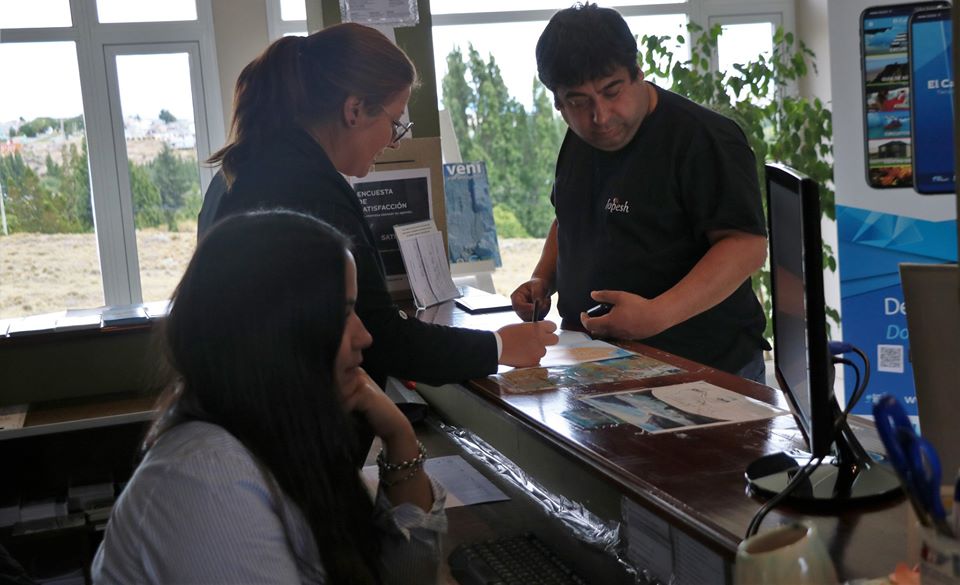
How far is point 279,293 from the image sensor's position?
3.50 ft

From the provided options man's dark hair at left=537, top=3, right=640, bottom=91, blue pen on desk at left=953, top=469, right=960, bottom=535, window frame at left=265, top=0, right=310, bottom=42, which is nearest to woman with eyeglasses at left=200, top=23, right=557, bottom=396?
man's dark hair at left=537, top=3, right=640, bottom=91

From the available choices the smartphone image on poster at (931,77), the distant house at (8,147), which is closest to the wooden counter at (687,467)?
the smartphone image on poster at (931,77)

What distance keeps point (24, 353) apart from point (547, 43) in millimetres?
1796

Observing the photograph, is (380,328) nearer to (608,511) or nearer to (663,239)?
(608,511)

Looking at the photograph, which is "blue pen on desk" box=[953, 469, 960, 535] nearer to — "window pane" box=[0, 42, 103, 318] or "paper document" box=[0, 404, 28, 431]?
"paper document" box=[0, 404, 28, 431]

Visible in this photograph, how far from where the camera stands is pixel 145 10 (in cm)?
481

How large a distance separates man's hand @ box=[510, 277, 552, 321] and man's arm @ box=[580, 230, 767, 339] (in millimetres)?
393

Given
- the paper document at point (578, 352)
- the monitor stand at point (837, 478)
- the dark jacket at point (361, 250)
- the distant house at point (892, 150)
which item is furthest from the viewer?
the distant house at point (892, 150)

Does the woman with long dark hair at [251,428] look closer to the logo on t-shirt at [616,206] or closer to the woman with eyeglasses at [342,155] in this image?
the woman with eyeglasses at [342,155]

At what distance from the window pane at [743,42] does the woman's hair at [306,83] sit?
13.8 ft

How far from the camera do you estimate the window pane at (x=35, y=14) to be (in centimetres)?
467

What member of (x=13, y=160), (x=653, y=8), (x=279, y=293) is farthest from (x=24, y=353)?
(x=653, y=8)

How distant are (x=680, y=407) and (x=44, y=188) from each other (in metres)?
4.25

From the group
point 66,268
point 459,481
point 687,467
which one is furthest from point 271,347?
point 66,268
